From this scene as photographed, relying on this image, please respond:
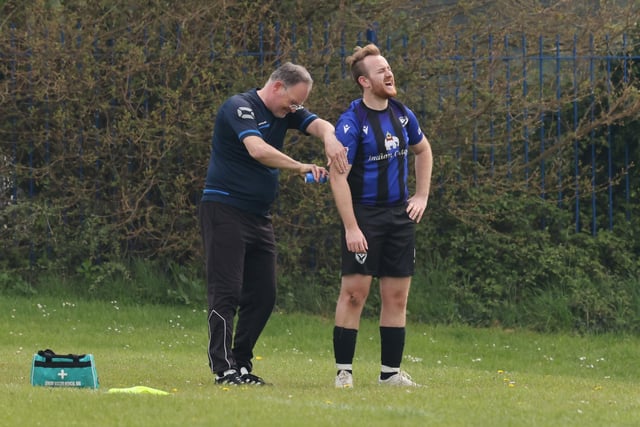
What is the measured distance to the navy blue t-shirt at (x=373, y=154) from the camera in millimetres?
7754

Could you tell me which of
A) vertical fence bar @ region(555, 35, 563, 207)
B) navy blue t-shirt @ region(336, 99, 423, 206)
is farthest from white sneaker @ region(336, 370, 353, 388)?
vertical fence bar @ region(555, 35, 563, 207)

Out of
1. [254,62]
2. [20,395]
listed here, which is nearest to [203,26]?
[254,62]

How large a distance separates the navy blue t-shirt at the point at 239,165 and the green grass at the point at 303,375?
119cm

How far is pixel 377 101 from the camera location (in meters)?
7.88

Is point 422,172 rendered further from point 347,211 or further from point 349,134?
point 347,211

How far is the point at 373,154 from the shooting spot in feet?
25.5

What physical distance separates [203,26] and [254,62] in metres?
0.66

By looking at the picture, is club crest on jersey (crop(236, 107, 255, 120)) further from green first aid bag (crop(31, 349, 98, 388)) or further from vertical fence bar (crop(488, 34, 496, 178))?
vertical fence bar (crop(488, 34, 496, 178))

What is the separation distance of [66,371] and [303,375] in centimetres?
193

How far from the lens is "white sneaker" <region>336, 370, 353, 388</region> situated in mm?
7852

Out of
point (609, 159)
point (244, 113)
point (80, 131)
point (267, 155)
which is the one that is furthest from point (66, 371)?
point (609, 159)

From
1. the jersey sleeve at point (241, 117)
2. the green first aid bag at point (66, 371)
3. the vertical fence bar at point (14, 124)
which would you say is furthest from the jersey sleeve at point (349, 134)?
the vertical fence bar at point (14, 124)

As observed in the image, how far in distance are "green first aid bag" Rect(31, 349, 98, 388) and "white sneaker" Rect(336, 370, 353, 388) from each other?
1.47 meters

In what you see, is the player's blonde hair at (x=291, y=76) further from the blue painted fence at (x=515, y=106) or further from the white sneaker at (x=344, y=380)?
the blue painted fence at (x=515, y=106)
